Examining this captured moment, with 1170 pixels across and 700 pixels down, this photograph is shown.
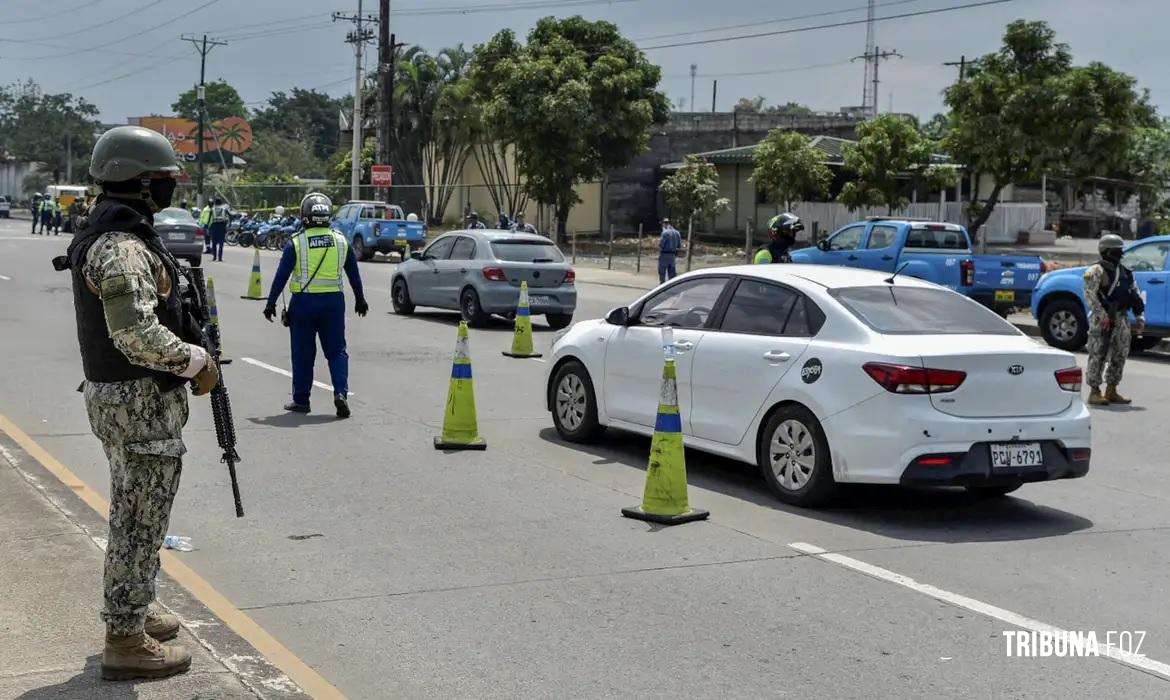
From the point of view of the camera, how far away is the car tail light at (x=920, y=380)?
332 inches

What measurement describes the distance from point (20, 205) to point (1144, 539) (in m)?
124

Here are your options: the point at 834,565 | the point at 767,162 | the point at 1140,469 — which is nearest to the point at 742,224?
the point at 767,162

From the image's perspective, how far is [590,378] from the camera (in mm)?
11062

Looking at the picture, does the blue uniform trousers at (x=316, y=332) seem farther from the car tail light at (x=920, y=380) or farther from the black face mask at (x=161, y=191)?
the black face mask at (x=161, y=191)

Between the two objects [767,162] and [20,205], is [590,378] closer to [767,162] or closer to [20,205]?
[767,162]

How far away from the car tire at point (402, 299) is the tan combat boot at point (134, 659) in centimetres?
1844

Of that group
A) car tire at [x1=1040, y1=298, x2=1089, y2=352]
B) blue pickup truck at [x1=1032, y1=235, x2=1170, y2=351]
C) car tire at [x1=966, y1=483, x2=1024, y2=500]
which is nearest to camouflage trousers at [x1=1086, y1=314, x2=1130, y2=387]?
blue pickup truck at [x1=1032, y1=235, x2=1170, y2=351]

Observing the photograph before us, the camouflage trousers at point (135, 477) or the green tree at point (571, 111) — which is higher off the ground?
the green tree at point (571, 111)

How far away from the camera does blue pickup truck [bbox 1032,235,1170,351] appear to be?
64.0 ft

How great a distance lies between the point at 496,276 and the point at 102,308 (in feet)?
54.0

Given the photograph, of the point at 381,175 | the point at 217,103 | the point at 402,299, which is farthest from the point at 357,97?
the point at 217,103

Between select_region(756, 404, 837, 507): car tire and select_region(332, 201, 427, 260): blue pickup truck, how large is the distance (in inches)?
1329

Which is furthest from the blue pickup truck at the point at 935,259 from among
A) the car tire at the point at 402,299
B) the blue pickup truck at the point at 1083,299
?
the car tire at the point at 402,299

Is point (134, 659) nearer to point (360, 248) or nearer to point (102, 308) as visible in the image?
point (102, 308)
